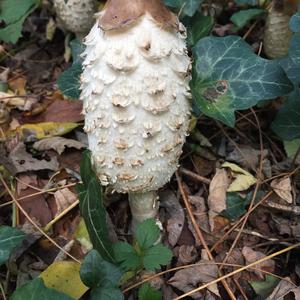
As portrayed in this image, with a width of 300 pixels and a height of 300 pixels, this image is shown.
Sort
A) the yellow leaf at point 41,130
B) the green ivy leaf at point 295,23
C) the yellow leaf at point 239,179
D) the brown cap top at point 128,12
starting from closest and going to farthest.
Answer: the brown cap top at point 128,12 < the green ivy leaf at point 295,23 < the yellow leaf at point 239,179 < the yellow leaf at point 41,130

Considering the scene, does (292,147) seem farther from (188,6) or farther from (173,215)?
(188,6)

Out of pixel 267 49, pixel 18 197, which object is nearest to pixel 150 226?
pixel 18 197

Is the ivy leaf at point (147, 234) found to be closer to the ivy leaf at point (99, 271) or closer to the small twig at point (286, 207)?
the ivy leaf at point (99, 271)

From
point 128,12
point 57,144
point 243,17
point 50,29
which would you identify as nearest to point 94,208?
point 128,12

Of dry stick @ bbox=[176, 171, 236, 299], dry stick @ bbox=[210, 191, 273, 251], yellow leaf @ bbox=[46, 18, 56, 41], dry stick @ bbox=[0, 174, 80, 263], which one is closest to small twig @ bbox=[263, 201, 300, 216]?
dry stick @ bbox=[210, 191, 273, 251]

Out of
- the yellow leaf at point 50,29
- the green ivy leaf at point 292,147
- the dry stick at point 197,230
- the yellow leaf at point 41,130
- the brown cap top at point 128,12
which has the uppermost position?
the brown cap top at point 128,12

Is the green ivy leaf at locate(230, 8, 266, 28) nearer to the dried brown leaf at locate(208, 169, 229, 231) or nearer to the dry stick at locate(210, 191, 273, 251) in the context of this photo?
the dried brown leaf at locate(208, 169, 229, 231)

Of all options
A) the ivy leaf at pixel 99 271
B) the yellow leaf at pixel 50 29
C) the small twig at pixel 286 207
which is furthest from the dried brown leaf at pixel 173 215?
the yellow leaf at pixel 50 29
